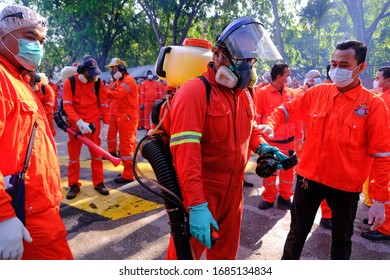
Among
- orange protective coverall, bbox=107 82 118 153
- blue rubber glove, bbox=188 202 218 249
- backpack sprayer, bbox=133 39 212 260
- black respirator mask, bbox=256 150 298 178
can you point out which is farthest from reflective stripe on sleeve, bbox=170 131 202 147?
orange protective coverall, bbox=107 82 118 153

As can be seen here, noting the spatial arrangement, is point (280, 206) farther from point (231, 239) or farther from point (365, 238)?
point (231, 239)

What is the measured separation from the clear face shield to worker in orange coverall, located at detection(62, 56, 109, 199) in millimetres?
3101

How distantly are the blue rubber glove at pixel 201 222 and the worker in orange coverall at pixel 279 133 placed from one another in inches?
115

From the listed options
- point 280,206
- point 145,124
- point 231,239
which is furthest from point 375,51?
point 231,239

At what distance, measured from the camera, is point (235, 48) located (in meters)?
2.00

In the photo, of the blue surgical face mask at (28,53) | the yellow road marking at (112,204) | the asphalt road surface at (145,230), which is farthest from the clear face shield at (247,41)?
the yellow road marking at (112,204)

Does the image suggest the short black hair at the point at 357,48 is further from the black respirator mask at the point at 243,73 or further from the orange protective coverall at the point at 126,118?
the orange protective coverall at the point at 126,118

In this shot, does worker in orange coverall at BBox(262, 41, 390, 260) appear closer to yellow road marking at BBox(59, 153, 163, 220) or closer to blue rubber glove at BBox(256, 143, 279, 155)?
blue rubber glove at BBox(256, 143, 279, 155)

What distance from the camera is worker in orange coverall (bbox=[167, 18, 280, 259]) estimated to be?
183cm

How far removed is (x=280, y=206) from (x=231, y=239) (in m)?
2.63

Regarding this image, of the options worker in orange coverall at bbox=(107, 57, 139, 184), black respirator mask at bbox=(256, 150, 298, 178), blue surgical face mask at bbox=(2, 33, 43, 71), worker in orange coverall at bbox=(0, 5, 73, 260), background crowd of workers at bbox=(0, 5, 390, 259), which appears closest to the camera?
worker in orange coverall at bbox=(0, 5, 73, 260)

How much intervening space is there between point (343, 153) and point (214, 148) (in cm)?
119

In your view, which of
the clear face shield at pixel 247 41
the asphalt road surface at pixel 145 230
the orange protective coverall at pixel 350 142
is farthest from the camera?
the asphalt road surface at pixel 145 230

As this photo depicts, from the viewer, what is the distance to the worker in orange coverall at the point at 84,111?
4.65 meters
